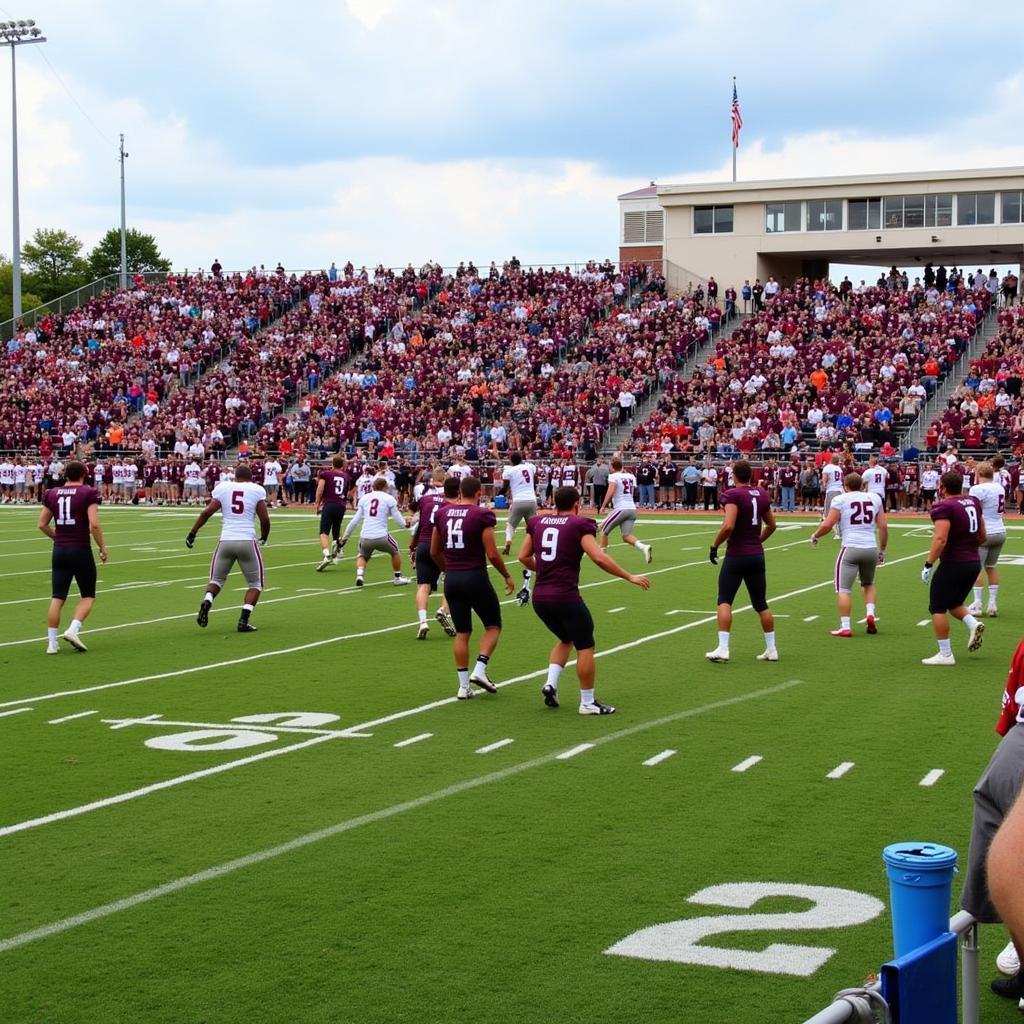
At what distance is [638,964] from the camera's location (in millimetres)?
5562

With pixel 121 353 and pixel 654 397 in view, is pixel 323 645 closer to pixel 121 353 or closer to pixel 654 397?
pixel 654 397

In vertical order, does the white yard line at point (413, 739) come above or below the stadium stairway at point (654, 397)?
below

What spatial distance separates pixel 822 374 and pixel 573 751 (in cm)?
2978

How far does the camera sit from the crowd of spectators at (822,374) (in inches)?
1420

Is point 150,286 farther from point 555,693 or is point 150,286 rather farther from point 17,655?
point 555,693

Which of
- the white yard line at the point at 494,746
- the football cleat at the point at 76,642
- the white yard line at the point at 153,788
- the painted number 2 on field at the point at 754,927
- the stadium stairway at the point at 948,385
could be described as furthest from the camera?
the stadium stairway at the point at 948,385

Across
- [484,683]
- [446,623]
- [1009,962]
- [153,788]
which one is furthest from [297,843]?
[446,623]

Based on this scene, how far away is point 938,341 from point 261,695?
30440 millimetres

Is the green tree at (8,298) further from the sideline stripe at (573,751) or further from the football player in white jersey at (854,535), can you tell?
the sideline stripe at (573,751)

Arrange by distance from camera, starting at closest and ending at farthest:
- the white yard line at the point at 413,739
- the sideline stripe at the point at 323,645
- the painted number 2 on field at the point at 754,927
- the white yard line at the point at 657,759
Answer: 1. the painted number 2 on field at the point at 754,927
2. the white yard line at the point at 657,759
3. the white yard line at the point at 413,739
4. the sideline stripe at the point at 323,645

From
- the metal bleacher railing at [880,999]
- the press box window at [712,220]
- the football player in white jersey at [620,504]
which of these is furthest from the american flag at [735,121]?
the metal bleacher railing at [880,999]

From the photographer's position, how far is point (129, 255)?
99875mm

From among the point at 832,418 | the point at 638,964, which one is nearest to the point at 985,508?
the point at 638,964

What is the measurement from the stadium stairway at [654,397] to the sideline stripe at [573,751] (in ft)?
92.2
